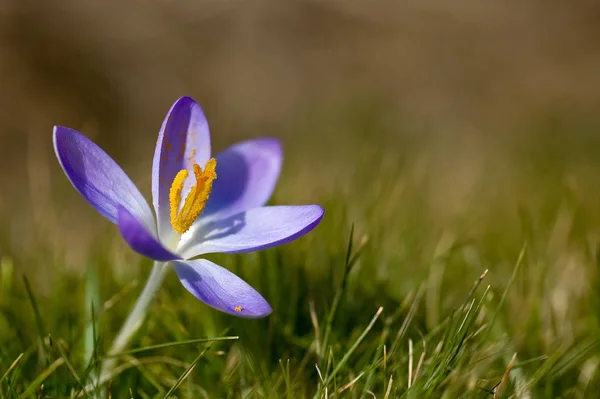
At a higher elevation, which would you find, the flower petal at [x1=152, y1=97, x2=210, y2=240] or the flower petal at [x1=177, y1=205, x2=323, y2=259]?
the flower petal at [x1=152, y1=97, x2=210, y2=240]

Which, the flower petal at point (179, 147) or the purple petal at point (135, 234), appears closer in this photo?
the purple petal at point (135, 234)

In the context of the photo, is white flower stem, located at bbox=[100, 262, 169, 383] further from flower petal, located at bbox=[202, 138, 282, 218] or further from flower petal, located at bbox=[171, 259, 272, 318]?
flower petal, located at bbox=[202, 138, 282, 218]

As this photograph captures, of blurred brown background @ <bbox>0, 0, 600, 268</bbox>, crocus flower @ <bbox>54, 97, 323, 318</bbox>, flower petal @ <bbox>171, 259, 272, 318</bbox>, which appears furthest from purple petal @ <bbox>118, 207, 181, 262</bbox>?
blurred brown background @ <bbox>0, 0, 600, 268</bbox>

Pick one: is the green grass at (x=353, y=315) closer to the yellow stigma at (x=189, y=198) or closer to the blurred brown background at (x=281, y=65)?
the yellow stigma at (x=189, y=198)

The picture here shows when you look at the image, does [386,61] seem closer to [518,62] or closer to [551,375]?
[518,62]

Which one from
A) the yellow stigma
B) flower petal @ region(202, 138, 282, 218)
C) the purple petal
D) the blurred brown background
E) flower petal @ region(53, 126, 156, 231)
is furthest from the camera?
the blurred brown background

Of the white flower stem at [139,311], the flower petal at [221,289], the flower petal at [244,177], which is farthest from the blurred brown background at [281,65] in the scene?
the flower petal at [221,289]
